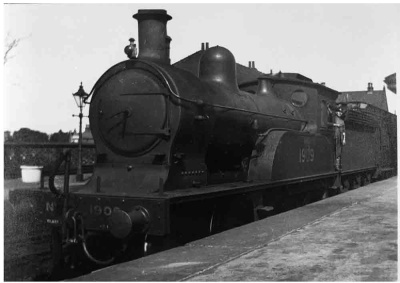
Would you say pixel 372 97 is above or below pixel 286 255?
above

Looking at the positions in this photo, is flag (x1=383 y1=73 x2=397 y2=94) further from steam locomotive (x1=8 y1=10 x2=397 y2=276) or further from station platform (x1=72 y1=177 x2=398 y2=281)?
station platform (x1=72 y1=177 x2=398 y2=281)

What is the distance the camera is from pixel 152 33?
5.98m

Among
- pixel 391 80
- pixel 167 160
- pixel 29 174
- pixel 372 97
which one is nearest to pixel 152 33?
pixel 167 160

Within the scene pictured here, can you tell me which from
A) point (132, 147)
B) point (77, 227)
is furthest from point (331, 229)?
point (77, 227)

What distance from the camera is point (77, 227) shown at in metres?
5.11

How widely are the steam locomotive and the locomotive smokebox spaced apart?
0.01 meters

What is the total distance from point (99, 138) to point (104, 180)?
57 cm

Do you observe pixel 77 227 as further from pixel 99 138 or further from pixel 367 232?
pixel 367 232

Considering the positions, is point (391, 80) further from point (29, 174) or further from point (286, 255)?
point (29, 174)

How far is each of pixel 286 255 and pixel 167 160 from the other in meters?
1.81

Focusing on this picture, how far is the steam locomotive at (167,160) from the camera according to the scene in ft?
16.7

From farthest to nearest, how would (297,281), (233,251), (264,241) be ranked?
(264,241), (233,251), (297,281)

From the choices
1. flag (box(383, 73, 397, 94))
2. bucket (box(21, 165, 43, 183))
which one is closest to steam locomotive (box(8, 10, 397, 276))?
flag (box(383, 73, 397, 94))

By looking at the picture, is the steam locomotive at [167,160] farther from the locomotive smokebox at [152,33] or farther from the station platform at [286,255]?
the station platform at [286,255]
